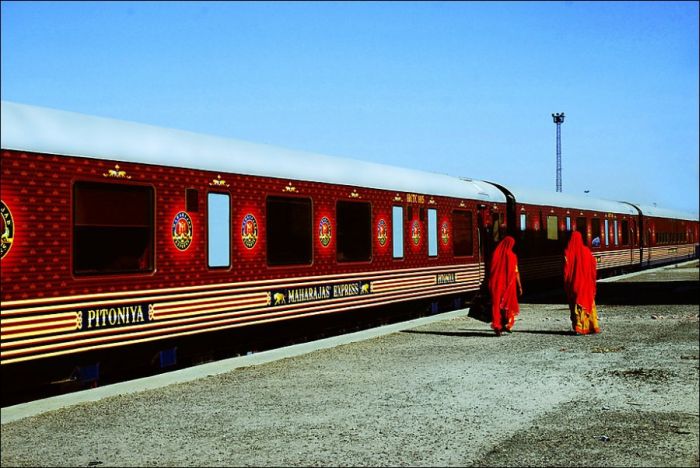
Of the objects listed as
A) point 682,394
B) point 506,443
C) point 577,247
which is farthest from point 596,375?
point 577,247

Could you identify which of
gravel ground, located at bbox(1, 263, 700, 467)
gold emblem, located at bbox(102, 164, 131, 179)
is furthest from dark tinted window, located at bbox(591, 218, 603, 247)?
gold emblem, located at bbox(102, 164, 131, 179)

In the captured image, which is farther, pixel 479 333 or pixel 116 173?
pixel 479 333

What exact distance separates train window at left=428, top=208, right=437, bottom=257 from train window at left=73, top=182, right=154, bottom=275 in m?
7.47

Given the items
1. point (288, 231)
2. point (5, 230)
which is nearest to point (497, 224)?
point (288, 231)

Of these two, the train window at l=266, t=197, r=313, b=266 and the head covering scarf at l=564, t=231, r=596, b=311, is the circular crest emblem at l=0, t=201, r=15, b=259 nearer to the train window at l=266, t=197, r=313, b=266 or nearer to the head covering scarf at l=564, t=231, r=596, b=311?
the train window at l=266, t=197, r=313, b=266

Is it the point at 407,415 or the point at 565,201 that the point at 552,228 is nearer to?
the point at 565,201

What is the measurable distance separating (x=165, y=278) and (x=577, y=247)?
653 centimetres

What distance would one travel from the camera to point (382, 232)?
14086mm

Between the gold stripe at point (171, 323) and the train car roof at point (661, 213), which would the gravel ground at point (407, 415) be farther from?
the train car roof at point (661, 213)

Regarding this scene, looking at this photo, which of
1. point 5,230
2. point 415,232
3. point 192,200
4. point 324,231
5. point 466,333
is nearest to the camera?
point 5,230

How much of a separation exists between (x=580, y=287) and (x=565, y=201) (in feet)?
41.6

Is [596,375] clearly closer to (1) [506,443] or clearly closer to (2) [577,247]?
(1) [506,443]

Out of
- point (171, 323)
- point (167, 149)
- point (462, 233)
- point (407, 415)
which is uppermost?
point (167, 149)

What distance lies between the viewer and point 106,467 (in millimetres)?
5402
